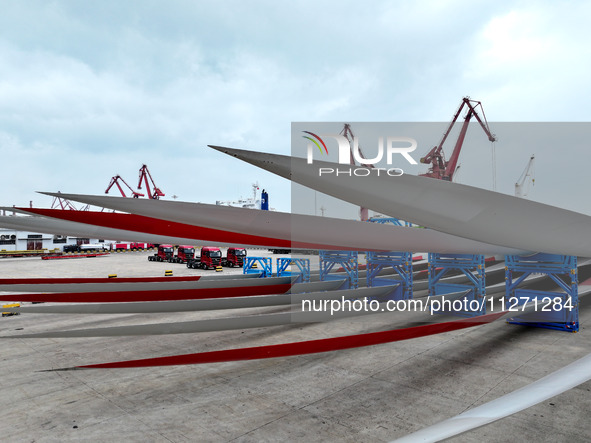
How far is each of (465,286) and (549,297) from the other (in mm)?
2118

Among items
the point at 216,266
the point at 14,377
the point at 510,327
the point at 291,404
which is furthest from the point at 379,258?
the point at 216,266

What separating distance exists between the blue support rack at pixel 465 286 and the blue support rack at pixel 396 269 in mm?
733

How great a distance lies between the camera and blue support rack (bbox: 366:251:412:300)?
1158 cm

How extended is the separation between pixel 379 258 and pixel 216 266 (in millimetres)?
15660

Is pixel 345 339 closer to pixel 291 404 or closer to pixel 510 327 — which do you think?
pixel 291 404

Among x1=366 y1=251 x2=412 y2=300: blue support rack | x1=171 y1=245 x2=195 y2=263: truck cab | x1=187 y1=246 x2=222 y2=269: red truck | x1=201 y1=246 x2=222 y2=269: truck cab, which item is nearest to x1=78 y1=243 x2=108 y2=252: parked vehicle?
x1=171 y1=245 x2=195 y2=263: truck cab

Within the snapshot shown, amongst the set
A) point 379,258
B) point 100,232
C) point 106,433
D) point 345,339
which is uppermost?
point 100,232

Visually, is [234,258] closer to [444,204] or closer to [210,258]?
[210,258]

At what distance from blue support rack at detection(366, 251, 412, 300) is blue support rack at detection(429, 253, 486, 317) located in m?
0.73

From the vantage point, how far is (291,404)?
17.9 ft

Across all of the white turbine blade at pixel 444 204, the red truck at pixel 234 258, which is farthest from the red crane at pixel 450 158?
the white turbine blade at pixel 444 204

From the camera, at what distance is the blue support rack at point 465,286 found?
33.0ft

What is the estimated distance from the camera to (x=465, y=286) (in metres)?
10.7

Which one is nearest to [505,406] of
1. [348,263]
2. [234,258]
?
[348,263]
